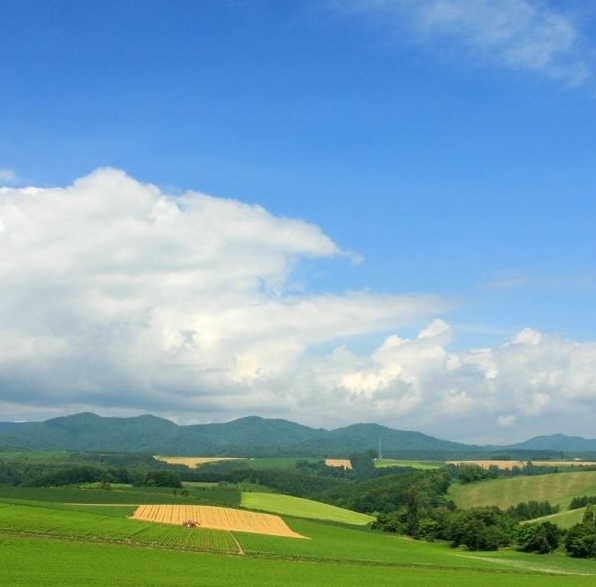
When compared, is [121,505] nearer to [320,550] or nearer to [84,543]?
[320,550]

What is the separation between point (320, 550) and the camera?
84188mm

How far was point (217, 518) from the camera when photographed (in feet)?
387

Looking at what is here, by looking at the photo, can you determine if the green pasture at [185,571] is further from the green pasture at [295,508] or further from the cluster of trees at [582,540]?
the green pasture at [295,508]

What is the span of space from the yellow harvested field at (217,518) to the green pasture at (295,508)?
15864 millimetres

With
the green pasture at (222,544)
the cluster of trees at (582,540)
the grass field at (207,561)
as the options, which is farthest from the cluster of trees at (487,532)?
the green pasture at (222,544)

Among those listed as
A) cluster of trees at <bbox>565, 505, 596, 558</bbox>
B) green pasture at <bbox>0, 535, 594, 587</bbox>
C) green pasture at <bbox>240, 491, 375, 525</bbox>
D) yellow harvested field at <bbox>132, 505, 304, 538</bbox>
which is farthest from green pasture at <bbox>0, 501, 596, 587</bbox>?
green pasture at <bbox>240, 491, 375, 525</bbox>

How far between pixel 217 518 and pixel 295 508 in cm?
4842

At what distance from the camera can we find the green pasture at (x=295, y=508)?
154 metres

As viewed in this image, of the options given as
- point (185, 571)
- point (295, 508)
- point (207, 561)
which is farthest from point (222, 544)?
point (295, 508)

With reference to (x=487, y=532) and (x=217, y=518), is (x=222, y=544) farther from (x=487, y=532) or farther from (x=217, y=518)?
(x=487, y=532)

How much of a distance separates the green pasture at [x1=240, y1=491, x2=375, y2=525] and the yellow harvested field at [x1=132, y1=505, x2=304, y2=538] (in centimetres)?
1586

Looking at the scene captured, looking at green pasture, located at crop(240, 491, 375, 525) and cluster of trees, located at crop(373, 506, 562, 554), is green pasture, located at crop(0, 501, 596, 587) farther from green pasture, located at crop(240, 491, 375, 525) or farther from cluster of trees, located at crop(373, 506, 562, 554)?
green pasture, located at crop(240, 491, 375, 525)

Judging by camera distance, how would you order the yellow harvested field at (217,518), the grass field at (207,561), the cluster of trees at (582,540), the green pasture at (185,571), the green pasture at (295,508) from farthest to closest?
1. the green pasture at (295,508)
2. the cluster of trees at (582,540)
3. the yellow harvested field at (217,518)
4. the grass field at (207,561)
5. the green pasture at (185,571)

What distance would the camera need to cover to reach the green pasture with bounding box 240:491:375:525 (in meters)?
154
